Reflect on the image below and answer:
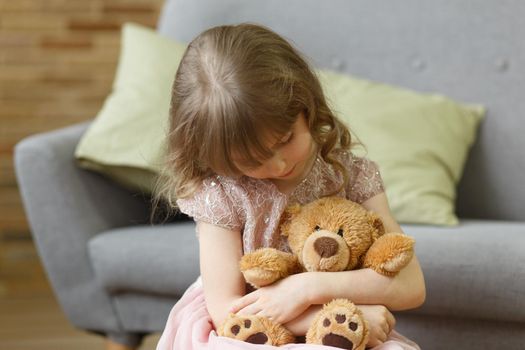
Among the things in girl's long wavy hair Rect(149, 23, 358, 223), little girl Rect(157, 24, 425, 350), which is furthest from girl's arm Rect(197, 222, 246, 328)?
girl's long wavy hair Rect(149, 23, 358, 223)

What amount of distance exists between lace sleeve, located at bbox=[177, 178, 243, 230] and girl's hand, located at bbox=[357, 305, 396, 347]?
236 millimetres

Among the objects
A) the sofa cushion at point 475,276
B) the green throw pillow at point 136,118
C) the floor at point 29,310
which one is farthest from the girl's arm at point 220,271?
the floor at point 29,310

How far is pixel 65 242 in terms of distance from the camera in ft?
6.73

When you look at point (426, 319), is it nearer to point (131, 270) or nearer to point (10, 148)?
point (131, 270)

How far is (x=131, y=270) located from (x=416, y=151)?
0.73 meters

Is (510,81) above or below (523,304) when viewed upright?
above

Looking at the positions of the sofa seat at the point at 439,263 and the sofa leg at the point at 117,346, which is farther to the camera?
the sofa leg at the point at 117,346

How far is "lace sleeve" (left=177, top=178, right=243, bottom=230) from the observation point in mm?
1341

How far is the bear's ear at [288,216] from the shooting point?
1315 mm

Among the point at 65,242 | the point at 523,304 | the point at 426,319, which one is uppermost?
the point at 523,304

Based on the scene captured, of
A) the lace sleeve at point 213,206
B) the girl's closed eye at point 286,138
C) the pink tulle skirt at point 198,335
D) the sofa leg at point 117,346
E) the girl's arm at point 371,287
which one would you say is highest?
the girl's closed eye at point 286,138

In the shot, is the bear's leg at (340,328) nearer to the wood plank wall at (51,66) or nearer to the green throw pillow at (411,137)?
the green throw pillow at (411,137)

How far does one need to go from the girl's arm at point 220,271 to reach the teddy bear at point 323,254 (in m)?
0.03

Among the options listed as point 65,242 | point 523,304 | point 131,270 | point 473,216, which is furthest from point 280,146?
point 473,216
